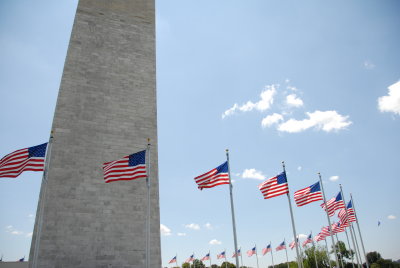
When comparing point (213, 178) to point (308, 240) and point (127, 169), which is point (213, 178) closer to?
point (127, 169)

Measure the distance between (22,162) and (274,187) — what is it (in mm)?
10895

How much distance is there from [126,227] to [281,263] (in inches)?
2356

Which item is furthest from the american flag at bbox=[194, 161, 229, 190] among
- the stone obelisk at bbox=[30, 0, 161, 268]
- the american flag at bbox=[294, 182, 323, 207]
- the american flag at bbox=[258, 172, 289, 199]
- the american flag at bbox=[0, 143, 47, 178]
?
the american flag at bbox=[0, 143, 47, 178]

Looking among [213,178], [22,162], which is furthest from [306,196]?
[22,162]

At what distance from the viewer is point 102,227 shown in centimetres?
1513

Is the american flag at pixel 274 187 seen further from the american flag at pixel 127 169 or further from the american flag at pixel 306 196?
the american flag at pixel 127 169

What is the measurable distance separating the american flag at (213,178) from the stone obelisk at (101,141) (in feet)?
14.9

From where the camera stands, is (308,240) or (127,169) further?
(308,240)

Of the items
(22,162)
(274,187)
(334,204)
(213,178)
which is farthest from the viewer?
(334,204)

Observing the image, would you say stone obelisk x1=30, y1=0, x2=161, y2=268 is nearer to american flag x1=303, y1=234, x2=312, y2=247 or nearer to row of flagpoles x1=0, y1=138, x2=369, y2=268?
row of flagpoles x1=0, y1=138, x2=369, y2=268

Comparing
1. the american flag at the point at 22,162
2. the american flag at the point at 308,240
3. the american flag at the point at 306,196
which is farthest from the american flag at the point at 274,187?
the american flag at the point at 308,240

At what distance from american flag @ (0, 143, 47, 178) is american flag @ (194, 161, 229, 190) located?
21.2 feet

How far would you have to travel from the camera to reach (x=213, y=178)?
13359 mm

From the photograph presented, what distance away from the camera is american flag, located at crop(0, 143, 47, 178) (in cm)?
1109
